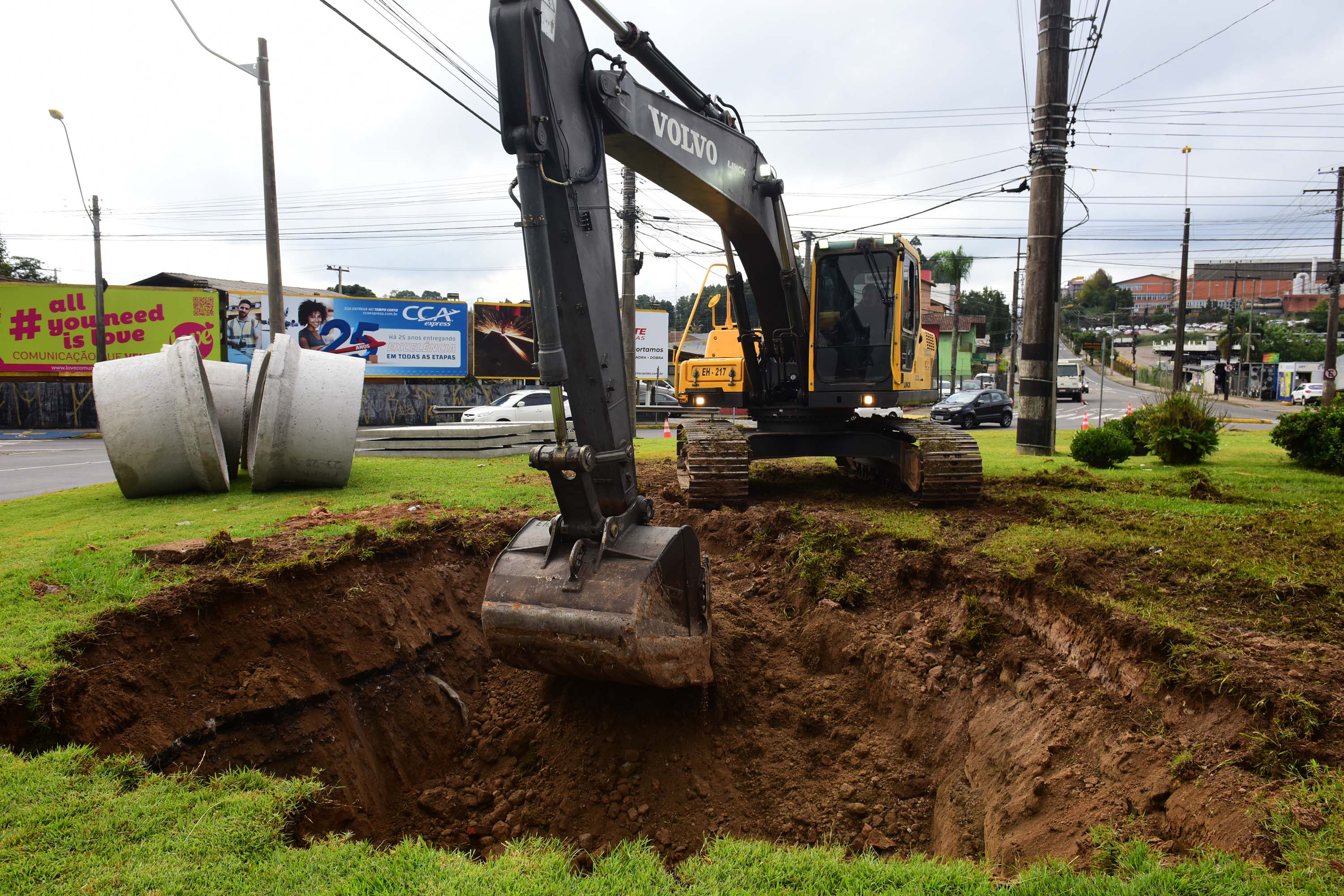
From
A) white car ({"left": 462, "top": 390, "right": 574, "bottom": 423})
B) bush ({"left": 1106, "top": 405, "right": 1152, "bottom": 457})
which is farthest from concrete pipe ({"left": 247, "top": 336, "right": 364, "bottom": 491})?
bush ({"left": 1106, "top": 405, "right": 1152, "bottom": 457})

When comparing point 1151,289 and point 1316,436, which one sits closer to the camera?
point 1316,436

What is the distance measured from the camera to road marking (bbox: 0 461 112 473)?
15.0 metres

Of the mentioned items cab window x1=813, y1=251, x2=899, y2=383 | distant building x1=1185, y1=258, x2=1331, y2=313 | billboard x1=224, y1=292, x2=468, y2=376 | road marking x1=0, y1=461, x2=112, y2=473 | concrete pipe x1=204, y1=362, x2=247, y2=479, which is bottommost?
road marking x1=0, y1=461, x2=112, y2=473

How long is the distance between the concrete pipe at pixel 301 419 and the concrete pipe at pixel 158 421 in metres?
0.51

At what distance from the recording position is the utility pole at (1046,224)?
1323 cm

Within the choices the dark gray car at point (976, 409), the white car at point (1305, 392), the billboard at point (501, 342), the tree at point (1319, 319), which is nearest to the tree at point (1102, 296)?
the tree at point (1319, 319)

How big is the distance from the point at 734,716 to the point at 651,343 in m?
29.3

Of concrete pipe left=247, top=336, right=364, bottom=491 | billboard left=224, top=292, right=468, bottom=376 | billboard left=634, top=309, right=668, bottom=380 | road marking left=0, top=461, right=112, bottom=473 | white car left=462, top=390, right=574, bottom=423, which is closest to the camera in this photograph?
concrete pipe left=247, top=336, right=364, bottom=491

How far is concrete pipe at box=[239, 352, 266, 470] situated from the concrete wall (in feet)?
54.3

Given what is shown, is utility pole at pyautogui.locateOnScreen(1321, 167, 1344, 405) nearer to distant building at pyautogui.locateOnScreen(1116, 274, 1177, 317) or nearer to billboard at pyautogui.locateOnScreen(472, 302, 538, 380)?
billboard at pyautogui.locateOnScreen(472, 302, 538, 380)

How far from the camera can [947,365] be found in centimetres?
7881

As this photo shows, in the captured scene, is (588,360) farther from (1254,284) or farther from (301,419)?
(1254,284)

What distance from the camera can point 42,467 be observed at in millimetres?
15555

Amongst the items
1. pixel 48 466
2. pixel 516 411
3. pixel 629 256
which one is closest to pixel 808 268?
pixel 629 256
